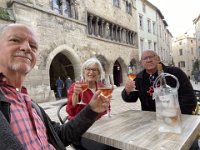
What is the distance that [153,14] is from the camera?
2397cm

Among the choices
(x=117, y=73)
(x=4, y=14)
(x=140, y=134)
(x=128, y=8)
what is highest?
(x=128, y=8)

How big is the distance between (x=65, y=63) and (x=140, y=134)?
40.4 ft

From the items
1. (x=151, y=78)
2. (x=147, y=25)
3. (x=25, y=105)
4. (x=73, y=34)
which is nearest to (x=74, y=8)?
(x=73, y=34)

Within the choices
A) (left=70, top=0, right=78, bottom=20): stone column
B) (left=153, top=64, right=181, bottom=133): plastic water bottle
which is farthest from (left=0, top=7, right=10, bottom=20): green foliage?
(left=153, top=64, right=181, bottom=133): plastic water bottle

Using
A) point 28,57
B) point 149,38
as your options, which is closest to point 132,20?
point 149,38

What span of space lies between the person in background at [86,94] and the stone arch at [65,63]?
7.91m

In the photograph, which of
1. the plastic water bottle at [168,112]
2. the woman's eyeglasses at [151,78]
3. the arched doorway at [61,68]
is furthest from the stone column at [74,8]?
the plastic water bottle at [168,112]

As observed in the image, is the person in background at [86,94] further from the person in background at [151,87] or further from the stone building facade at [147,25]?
the stone building facade at [147,25]

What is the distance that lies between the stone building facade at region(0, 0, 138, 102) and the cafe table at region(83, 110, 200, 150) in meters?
7.42

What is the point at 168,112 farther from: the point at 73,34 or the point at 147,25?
the point at 147,25

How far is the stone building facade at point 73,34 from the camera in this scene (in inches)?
371

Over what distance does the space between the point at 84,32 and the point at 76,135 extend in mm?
11391

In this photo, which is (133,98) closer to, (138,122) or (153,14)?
(138,122)

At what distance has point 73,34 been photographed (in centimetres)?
1166
